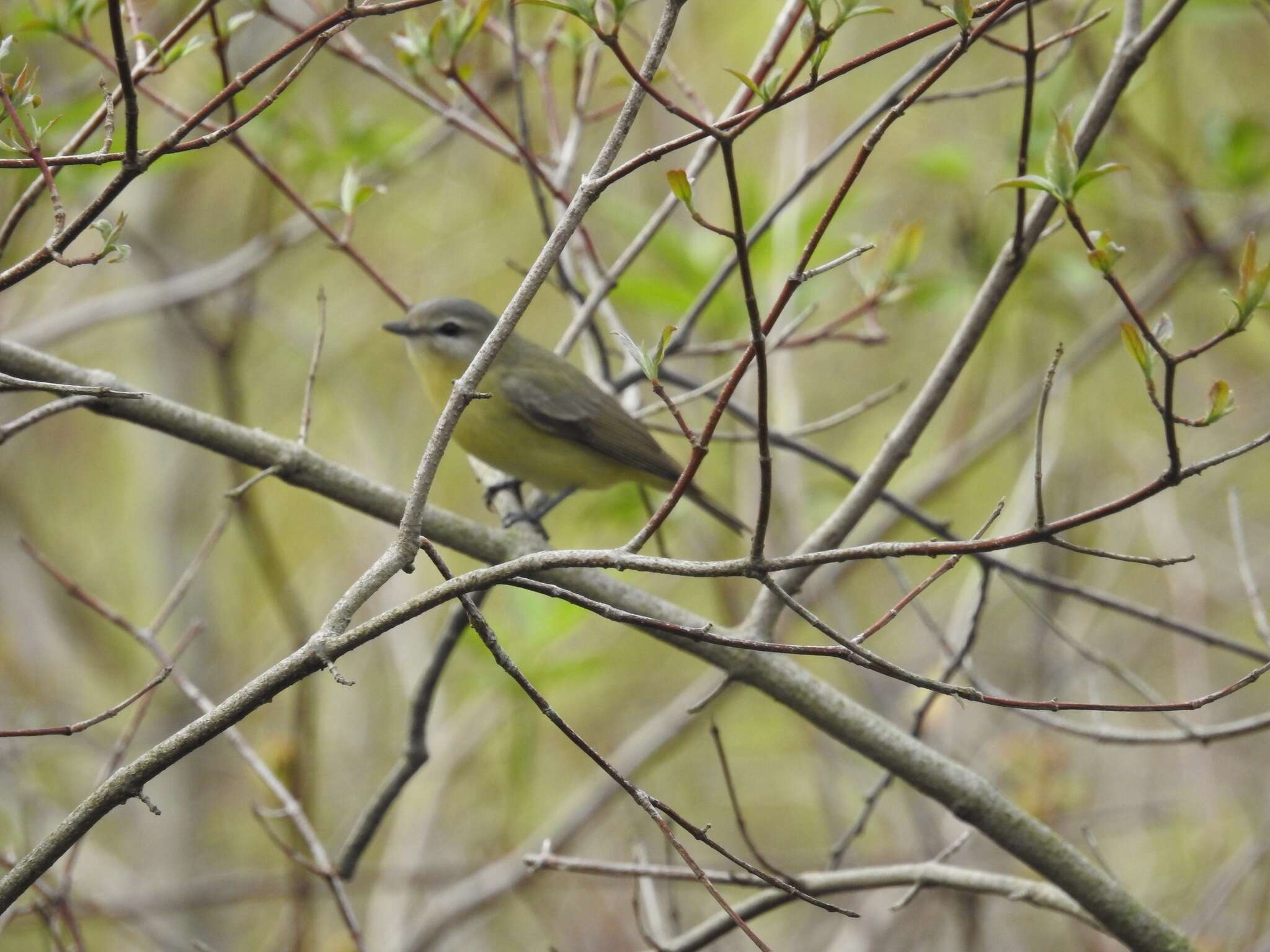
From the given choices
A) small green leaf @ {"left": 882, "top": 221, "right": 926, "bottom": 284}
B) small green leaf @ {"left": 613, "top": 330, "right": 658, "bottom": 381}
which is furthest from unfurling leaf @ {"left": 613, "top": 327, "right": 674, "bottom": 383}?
small green leaf @ {"left": 882, "top": 221, "right": 926, "bottom": 284}

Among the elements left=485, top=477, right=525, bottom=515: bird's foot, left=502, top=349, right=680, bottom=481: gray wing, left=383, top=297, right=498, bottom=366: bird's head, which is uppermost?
left=383, top=297, right=498, bottom=366: bird's head

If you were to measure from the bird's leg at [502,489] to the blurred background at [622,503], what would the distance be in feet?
1.23

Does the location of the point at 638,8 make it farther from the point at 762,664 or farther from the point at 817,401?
the point at 762,664

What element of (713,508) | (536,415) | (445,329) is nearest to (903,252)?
(713,508)

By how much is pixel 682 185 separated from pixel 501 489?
2917 mm

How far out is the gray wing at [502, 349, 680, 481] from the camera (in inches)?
186

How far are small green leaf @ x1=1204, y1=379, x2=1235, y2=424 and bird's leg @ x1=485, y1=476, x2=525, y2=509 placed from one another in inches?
118

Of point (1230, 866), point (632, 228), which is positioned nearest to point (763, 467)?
point (632, 228)

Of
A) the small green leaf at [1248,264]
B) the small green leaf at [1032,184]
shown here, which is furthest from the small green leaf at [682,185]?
the small green leaf at [1248,264]

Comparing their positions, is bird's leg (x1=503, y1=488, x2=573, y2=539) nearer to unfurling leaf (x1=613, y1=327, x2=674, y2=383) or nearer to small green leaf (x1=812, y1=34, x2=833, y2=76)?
unfurling leaf (x1=613, y1=327, x2=674, y2=383)

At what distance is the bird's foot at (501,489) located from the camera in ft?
14.9

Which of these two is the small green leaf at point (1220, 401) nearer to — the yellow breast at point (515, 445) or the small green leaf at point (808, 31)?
Result: the small green leaf at point (808, 31)

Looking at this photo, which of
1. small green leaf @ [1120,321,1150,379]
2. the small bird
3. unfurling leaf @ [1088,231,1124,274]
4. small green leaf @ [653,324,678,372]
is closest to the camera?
unfurling leaf @ [1088,231,1124,274]

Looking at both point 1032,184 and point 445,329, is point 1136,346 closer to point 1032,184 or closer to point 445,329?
point 1032,184
